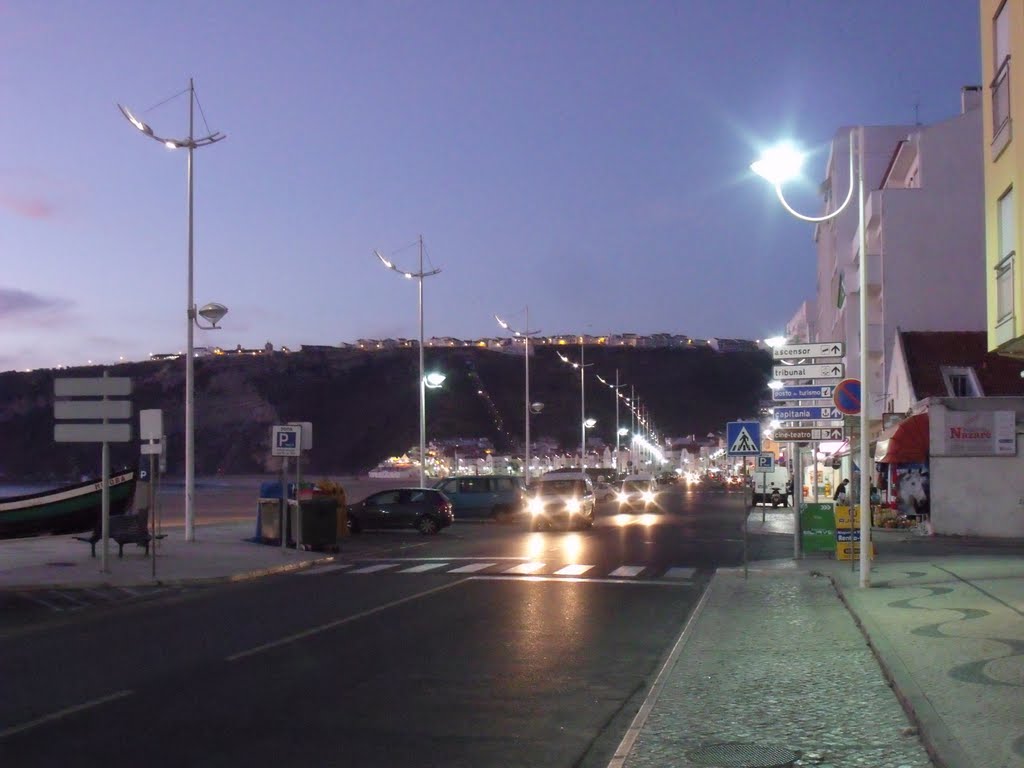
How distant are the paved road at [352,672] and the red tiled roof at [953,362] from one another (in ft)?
84.5

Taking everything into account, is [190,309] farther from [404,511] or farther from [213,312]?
[404,511]

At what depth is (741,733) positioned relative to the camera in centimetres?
789

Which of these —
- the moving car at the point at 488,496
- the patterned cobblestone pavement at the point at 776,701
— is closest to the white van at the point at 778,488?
the moving car at the point at 488,496

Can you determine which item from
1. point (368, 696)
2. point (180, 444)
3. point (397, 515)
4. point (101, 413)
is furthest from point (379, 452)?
point (368, 696)

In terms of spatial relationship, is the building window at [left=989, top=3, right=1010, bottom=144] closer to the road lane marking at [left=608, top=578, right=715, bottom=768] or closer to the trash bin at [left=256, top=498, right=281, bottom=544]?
the road lane marking at [left=608, top=578, right=715, bottom=768]

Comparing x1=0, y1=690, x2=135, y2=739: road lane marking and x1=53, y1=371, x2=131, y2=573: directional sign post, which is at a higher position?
x1=53, y1=371, x2=131, y2=573: directional sign post

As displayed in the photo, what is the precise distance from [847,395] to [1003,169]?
19.3ft

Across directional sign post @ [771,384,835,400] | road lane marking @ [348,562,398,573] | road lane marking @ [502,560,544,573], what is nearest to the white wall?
directional sign post @ [771,384,835,400]

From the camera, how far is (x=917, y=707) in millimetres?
8312

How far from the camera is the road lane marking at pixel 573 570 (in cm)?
2073

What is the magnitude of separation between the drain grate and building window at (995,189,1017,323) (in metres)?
9.14

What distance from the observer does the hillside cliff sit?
523 feet

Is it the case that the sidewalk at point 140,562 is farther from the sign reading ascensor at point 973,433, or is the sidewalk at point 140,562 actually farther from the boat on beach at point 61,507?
the sign reading ascensor at point 973,433

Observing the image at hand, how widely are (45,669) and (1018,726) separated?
28.5ft
